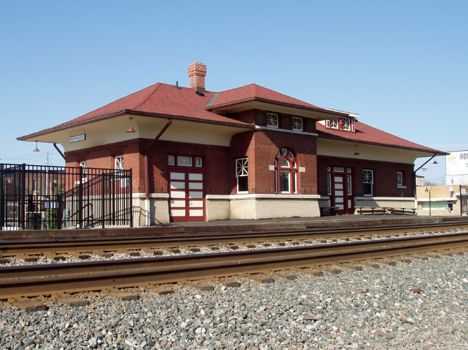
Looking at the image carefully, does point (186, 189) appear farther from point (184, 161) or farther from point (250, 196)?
point (250, 196)

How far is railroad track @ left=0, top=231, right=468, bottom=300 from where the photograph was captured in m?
7.48

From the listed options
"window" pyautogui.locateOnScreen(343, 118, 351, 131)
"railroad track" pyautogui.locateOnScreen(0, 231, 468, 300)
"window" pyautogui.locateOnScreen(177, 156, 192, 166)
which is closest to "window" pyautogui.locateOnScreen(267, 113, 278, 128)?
"window" pyautogui.locateOnScreen(177, 156, 192, 166)

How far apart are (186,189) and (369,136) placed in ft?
49.2

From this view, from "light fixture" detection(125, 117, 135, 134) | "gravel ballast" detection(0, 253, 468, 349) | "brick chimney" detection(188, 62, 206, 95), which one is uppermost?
"brick chimney" detection(188, 62, 206, 95)

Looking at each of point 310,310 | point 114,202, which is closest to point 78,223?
point 114,202

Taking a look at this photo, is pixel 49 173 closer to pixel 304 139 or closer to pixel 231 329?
pixel 304 139

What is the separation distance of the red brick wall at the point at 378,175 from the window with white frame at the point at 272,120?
5.28 meters

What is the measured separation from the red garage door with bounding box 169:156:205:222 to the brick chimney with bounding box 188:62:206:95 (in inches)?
216

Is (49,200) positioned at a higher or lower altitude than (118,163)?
lower

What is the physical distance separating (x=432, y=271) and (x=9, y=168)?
13.9 meters

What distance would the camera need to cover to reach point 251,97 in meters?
24.5

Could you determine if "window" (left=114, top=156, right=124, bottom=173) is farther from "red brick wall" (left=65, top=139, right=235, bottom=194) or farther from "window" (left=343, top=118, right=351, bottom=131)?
"window" (left=343, top=118, right=351, bottom=131)

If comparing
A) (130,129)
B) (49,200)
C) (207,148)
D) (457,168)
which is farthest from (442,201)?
(49,200)

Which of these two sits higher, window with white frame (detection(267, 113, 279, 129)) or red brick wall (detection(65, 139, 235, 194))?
window with white frame (detection(267, 113, 279, 129))
